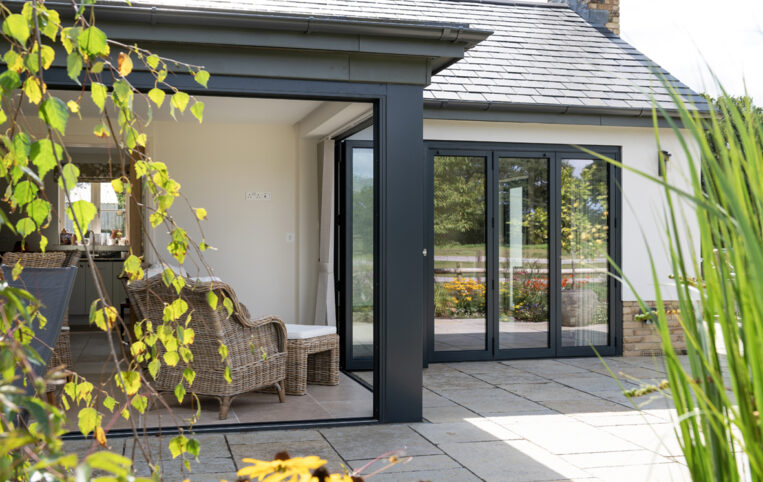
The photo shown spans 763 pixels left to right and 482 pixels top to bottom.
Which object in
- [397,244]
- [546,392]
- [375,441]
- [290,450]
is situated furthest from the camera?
[546,392]

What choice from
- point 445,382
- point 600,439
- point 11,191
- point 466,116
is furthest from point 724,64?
point 466,116

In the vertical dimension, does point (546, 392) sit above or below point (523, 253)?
below

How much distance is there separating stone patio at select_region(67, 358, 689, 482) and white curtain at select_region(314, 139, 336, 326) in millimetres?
1786

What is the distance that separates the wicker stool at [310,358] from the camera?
643cm

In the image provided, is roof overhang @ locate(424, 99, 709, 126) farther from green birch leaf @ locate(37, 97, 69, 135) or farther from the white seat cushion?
green birch leaf @ locate(37, 97, 69, 135)

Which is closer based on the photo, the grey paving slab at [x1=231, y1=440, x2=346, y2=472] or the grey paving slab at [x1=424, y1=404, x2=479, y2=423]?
the grey paving slab at [x1=231, y1=440, x2=346, y2=472]

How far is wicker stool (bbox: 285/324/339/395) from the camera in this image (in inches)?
253

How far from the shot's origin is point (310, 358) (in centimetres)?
704

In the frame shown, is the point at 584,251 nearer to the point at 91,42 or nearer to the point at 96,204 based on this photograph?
the point at 91,42

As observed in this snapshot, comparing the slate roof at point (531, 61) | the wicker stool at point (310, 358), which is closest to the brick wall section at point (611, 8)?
the slate roof at point (531, 61)

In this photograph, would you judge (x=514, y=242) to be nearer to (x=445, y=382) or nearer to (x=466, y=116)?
A: (x=466, y=116)

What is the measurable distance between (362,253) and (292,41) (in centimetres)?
292

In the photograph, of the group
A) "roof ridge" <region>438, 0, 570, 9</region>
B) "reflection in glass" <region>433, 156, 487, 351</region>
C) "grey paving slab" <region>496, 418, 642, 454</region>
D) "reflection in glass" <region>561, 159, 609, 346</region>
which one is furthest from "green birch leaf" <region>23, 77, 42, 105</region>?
"roof ridge" <region>438, 0, 570, 9</region>

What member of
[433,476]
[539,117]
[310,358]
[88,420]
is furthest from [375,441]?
[539,117]
